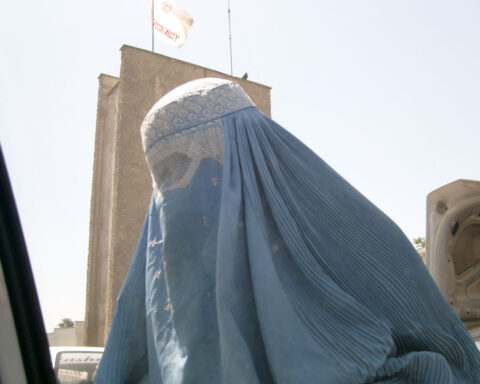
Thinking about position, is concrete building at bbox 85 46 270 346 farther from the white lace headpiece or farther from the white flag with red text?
the white lace headpiece

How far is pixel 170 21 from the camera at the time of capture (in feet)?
49.8

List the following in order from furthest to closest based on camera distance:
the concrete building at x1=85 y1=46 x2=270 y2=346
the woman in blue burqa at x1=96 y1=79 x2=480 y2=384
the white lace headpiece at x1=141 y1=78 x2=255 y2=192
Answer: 1. the concrete building at x1=85 y1=46 x2=270 y2=346
2. the white lace headpiece at x1=141 y1=78 x2=255 y2=192
3. the woman in blue burqa at x1=96 y1=79 x2=480 y2=384

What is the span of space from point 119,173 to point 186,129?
35.2 ft

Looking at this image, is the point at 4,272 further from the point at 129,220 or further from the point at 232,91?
the point at 129,220

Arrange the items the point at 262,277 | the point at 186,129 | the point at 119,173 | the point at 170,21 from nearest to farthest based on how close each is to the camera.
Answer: the point at 262,277 → the point at 186,129 → the point at 119,173 → the point at 170,21

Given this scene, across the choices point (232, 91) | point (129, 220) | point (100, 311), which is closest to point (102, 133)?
point (129, 220)

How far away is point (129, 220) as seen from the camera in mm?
12141

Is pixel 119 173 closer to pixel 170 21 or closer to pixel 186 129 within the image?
pixel 170 21

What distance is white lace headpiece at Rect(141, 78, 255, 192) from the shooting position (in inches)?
71.8

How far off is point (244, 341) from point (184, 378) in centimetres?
23

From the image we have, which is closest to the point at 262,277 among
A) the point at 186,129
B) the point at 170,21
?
the point at 186,129

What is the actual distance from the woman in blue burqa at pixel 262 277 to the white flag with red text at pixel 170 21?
13732 mm

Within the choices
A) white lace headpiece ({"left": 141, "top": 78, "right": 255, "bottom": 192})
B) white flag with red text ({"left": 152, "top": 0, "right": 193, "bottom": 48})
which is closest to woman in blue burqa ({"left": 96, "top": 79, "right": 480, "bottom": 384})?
white lace headpiece ({"left": 141, "top": 78, "right": 255, "bottom": 192})

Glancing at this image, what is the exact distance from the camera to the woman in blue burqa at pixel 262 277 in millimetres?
1408
